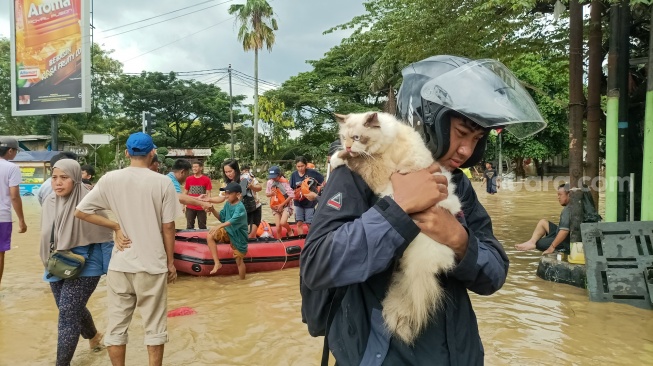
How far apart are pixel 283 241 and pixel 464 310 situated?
672 centimetres

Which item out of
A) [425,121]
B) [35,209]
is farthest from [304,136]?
[425,121]

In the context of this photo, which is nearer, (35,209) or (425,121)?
(425,121)

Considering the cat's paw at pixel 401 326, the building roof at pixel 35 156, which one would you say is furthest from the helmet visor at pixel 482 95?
the building roof at pixel 35 156

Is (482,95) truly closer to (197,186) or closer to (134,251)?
(134,251)

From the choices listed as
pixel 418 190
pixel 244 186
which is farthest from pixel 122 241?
pixel 244 186

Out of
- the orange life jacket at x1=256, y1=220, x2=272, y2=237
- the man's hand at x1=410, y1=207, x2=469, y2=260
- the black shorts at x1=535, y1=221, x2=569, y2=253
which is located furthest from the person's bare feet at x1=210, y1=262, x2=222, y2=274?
the man's hand at x1=410, y1=207, x2=469, y2=260

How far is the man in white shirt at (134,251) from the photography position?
11.5 ft

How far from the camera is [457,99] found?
1437 millimetres

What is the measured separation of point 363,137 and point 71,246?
3.41 meters

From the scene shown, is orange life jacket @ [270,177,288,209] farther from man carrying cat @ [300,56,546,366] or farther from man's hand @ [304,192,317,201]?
man carrying cat @ [300,56,546,366]

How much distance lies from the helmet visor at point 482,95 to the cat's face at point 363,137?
19cm

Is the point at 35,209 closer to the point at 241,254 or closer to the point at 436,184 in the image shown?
the point at 241,254

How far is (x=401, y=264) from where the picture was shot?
1334mm

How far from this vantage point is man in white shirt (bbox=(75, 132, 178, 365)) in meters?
3.51
